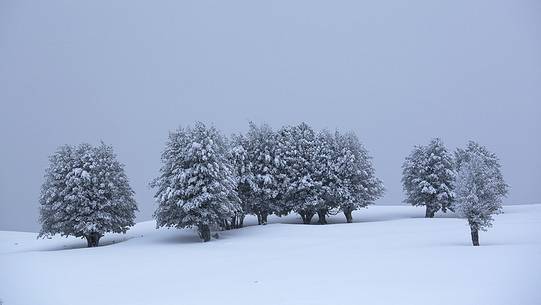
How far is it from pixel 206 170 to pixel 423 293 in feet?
88.8

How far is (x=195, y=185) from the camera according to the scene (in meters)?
38.8

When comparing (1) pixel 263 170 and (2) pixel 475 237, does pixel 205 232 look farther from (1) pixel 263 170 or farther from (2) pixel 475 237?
(2) pixel 475 237

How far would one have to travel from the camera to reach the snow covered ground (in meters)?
15.1

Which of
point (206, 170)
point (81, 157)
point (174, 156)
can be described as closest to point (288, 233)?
point (206, 170)

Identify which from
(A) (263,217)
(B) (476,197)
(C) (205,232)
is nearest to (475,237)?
(B) (476,197)

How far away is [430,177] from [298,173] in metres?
17.4

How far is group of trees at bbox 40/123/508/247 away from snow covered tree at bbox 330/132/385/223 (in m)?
0.13

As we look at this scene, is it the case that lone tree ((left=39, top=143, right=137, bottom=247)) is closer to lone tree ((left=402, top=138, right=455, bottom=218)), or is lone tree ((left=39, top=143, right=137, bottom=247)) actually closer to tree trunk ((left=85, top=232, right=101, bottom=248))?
tree trunk ((left=85, top=232, right=101, bottom=248))

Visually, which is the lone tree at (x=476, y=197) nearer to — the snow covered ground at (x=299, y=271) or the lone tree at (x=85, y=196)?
the snow covered ground at (x=299, y=271)

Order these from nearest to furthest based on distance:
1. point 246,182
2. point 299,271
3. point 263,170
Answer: point 299,271
point 246,182
point 263,170

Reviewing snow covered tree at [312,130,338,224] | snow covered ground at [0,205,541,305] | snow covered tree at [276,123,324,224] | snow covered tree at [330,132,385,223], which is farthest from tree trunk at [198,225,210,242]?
snow covered tree at [330,132,385,223]

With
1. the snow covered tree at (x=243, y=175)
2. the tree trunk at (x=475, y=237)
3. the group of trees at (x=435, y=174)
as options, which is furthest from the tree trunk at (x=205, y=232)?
the group of trees at (x=435, y=174)

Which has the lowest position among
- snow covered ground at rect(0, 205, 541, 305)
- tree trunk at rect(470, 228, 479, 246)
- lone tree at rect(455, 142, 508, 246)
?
snow covered ground at rect(0, 205, 541, 305)
